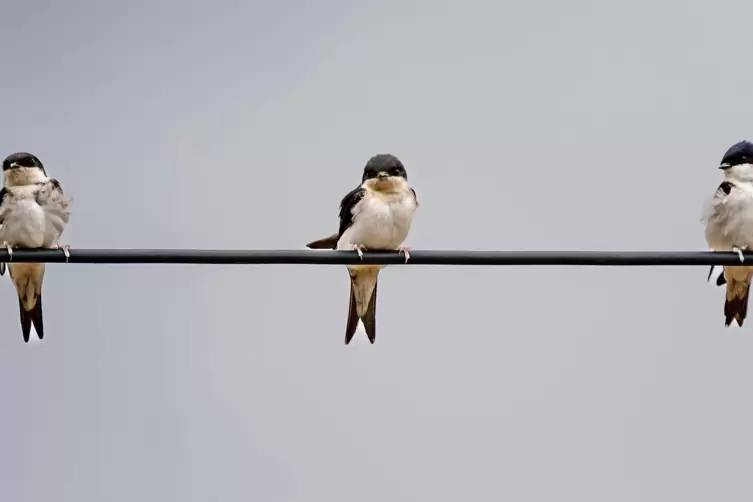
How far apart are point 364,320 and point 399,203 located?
2.01 feet

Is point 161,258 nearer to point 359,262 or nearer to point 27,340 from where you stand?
point 359,262

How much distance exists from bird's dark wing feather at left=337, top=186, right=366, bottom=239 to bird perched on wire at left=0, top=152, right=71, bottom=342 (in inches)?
49.1

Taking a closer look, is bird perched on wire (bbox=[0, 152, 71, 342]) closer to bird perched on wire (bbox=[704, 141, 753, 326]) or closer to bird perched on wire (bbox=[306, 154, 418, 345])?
bird perched on wire (bbox=[306, 154, 418, 345])

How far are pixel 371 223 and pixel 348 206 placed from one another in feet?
0.67

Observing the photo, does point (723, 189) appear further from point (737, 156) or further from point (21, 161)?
point (21, 161)

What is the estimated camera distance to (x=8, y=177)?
6902 mm

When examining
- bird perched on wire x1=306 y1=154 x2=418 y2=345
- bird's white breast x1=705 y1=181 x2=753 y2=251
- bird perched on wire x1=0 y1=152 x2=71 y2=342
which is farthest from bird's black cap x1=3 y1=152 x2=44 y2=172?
bird's white breast x1=705 y1=181 x2=753 y2=251

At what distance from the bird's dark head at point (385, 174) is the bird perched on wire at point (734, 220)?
1.43 metres

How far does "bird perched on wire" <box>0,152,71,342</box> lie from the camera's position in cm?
657

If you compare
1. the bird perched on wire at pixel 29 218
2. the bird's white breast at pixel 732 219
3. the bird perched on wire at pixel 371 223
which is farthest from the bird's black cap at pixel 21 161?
the bird's white breast at pixel 732 219

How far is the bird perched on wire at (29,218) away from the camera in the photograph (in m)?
6.57

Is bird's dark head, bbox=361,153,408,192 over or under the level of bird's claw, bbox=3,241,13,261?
over

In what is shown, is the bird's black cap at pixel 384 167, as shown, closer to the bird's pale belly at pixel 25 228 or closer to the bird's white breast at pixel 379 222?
the bird's white breast at pixel 379 222

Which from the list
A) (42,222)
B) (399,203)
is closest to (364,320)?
(399,203)
